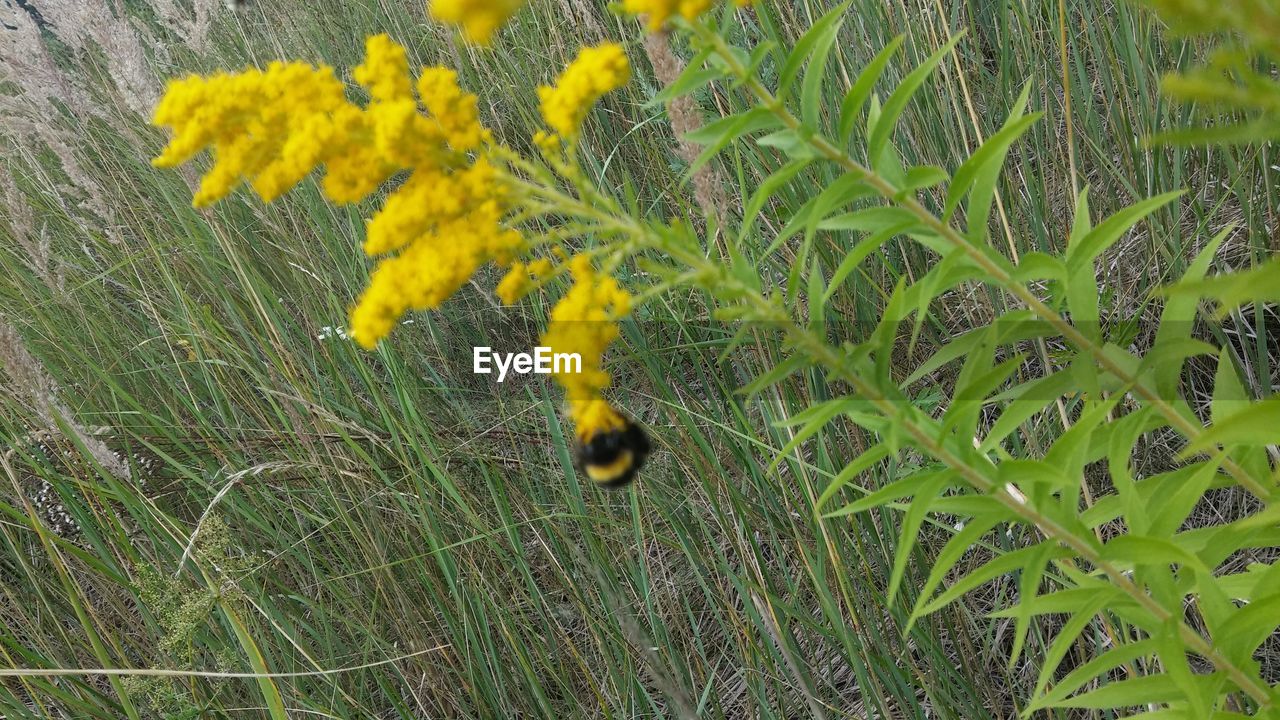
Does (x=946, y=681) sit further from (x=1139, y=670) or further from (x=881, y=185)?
(x=881, y=185)

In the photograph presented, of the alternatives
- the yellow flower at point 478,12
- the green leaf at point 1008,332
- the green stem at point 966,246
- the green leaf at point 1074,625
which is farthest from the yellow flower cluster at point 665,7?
the green leaf at point 1074,625

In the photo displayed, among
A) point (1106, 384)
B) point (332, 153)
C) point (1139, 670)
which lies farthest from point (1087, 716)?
point (332, 153)

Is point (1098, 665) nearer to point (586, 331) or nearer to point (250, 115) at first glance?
point (586, 331)

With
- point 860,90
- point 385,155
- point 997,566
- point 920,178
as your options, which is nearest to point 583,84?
point 385,155

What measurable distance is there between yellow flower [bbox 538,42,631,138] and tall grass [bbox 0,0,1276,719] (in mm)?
913

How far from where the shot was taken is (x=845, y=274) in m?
1.16

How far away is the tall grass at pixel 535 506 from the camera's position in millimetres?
2051

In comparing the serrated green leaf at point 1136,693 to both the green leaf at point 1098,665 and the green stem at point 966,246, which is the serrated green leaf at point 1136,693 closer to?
the green leaf at point 1098,665

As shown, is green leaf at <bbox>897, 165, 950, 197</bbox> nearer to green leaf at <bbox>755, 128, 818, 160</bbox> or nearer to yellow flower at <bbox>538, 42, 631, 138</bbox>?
green leaf at <bbox>755, 128, 818, 160</bbox>

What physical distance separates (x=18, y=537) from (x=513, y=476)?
1.38 m

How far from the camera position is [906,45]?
2.66 metres

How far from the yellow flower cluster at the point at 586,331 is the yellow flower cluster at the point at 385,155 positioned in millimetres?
90

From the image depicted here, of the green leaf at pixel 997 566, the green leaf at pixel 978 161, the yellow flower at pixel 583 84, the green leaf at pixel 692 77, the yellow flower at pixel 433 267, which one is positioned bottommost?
the green leaf at pixel 997 566

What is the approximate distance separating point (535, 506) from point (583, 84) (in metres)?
1.40
